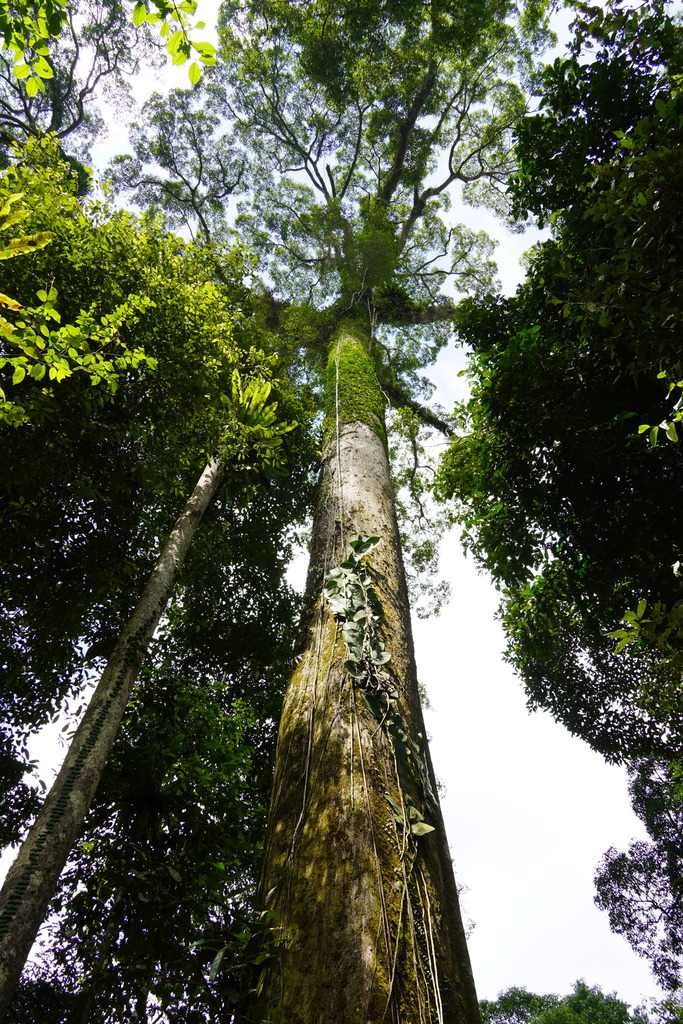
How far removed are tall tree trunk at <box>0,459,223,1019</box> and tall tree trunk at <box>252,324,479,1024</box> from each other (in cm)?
100

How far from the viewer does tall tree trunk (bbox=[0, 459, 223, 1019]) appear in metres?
2.21

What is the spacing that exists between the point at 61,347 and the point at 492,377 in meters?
3.56

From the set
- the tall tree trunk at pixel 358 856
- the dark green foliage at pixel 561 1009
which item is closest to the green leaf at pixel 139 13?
the tall tree trunk at pixel 358 856

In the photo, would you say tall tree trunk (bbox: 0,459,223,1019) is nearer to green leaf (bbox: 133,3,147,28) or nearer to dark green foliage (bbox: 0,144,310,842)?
dark green foliage (bbox: 0,144,310,842)

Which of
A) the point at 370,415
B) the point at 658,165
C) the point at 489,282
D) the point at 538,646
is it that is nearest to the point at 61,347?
the point at 658,165

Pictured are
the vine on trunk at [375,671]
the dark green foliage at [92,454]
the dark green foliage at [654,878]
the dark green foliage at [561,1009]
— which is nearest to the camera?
the vine on trunk at [375,671]

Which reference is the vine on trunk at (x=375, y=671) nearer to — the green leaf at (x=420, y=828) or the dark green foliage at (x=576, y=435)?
the green leaf at (x=420, y=828)

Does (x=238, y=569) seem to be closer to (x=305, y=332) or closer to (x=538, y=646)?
(x=538, y=646)

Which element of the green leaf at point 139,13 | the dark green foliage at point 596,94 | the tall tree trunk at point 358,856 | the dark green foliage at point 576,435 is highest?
the dark green foliage at point 596,94

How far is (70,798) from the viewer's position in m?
2.70

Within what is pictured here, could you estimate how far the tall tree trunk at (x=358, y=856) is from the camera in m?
1.70

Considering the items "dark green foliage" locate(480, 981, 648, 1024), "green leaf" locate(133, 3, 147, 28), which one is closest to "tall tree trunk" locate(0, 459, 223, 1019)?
"green leaf" locate(133, 3, 147, 28)

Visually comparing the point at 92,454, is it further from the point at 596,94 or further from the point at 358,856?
the point at 596,94

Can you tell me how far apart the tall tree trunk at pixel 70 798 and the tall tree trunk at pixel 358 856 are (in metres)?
1.00
